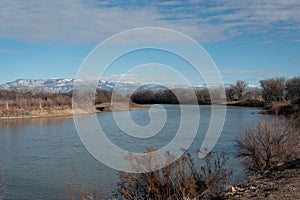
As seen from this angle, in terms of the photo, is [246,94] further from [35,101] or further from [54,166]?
[54,166]

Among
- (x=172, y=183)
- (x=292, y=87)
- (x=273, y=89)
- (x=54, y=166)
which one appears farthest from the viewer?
(x=273, y=89)

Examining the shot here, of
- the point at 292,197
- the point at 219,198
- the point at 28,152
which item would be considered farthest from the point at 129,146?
the point at 292,197

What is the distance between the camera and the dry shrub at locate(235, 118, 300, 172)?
1338 cm

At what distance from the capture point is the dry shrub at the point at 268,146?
1338cm

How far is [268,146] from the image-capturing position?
13.4 metres

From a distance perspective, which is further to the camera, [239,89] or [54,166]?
[239,89]

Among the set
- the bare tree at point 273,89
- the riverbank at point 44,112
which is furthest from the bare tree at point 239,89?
the riverbank at point 44,112

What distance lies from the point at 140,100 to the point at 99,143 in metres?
56.3

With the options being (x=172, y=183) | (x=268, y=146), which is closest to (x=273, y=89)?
(x=268, y=146)

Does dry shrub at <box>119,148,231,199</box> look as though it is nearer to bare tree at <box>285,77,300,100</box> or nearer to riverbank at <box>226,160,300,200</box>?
riverbank at <box>226,160,300,200</box>

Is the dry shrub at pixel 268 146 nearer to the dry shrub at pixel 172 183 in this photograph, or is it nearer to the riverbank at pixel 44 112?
the dry shrub at pixel 172 183

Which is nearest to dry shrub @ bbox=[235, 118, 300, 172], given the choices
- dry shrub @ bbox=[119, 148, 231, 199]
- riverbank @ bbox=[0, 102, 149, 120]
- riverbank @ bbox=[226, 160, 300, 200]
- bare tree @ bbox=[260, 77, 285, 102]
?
riverbank @ bbox=[226, 160, 300, 200]

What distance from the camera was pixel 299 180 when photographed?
8.76 m

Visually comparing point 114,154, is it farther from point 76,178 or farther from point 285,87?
point 285,87
